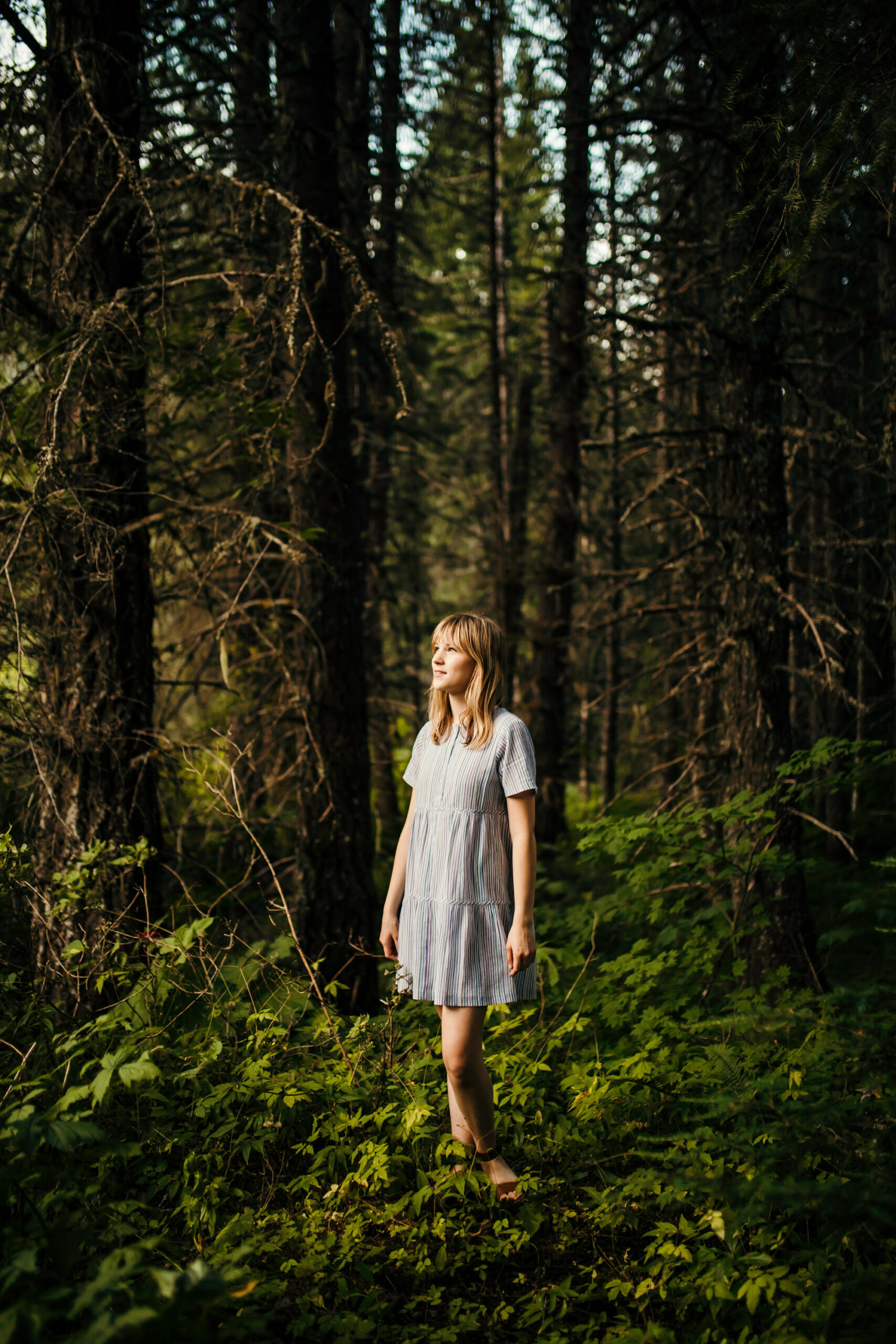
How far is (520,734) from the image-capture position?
131 inches

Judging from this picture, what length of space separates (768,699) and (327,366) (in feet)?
12.1

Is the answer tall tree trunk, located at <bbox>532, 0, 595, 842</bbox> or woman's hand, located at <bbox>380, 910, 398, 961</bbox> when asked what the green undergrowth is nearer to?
woman's hand, located at <bbox>380, 910, 398, 961</bbox>

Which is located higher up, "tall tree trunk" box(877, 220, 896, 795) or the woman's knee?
"tall tree trunk" box(877, 220, 896, 795)

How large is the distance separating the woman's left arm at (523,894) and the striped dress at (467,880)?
0.29 ft

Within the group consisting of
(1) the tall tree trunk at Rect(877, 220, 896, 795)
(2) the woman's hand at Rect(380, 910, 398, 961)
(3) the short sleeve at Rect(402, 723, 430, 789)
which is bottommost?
(2) the woman's hand at Rect(380, 910, 398, 961)

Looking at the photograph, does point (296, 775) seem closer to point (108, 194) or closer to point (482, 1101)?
point (482, 1101)

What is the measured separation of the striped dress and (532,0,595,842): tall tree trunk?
6.43m

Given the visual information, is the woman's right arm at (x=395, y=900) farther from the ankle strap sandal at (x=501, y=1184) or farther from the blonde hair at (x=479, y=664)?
the ankle strap sandal at (x=501, y=1184)

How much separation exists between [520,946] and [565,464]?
864 cm

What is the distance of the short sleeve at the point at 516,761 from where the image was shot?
10.6 ft

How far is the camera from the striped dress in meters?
3.20

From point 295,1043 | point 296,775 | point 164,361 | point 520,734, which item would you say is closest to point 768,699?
point 520,734

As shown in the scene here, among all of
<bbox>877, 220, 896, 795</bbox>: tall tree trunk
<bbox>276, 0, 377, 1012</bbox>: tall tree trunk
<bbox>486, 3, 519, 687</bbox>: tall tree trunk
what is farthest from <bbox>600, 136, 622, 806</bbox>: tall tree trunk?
<bbox>276, 0, 377, 1012</bbox>: tall tree trunk

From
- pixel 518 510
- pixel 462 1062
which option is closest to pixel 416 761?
pixel 462 1062
